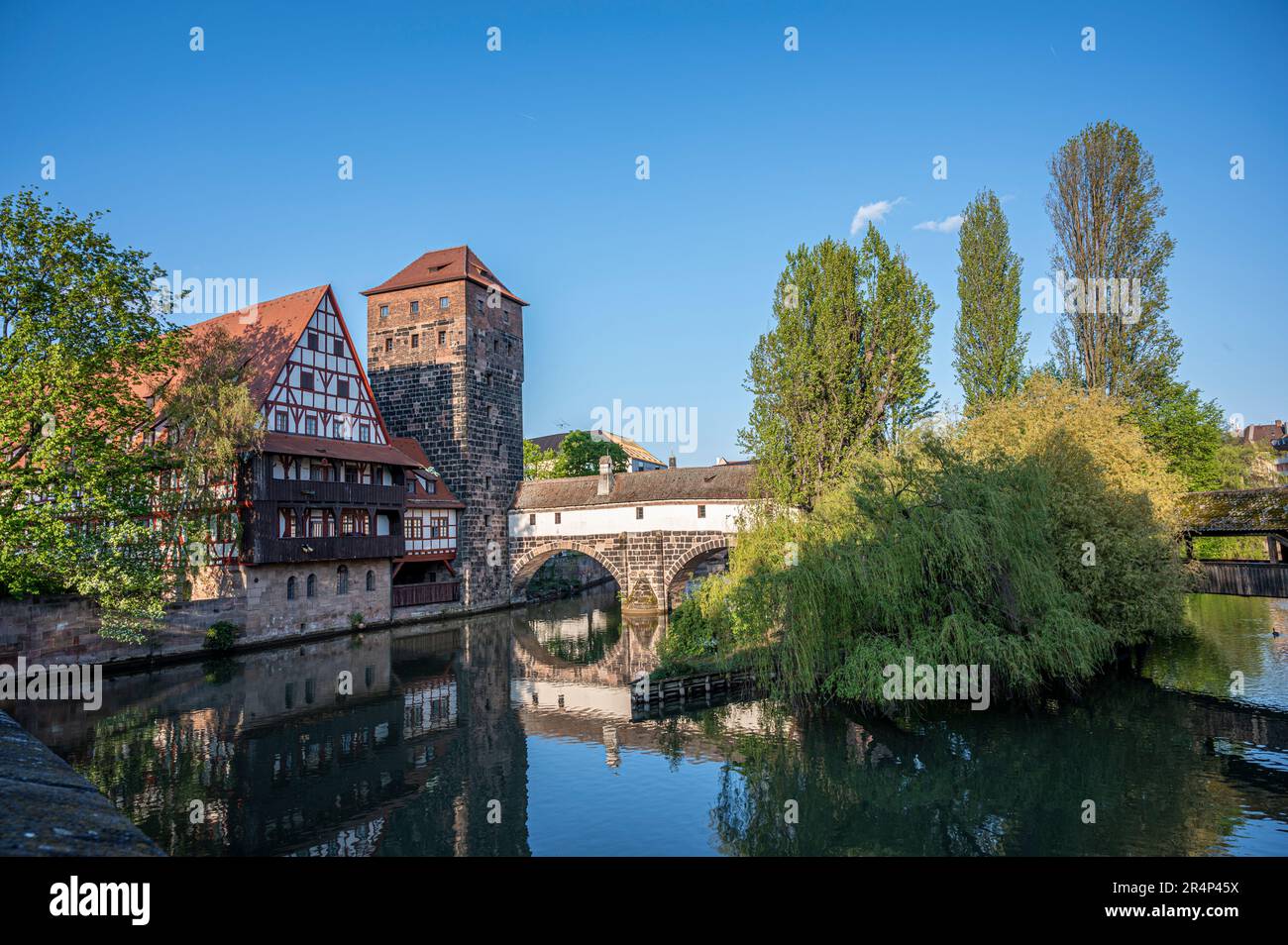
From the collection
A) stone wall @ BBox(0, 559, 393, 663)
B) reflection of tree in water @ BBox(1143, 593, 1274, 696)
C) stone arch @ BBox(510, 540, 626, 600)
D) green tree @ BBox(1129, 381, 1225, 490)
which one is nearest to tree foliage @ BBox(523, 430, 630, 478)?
stone arch @ BBox(510, 540, 626, 600)

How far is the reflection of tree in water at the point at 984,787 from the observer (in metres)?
10.3

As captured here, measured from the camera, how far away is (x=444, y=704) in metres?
19.0

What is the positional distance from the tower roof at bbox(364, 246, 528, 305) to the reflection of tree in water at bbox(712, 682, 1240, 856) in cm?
2935

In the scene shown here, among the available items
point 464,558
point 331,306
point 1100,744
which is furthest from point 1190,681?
point 331,306

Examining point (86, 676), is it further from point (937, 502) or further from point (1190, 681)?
point (1190, 681)

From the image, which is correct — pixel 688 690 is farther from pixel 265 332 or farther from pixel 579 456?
pixel 579 456

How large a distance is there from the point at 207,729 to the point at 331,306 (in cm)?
1978

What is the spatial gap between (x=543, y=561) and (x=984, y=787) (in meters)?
29.7

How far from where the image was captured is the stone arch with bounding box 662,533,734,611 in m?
34.4

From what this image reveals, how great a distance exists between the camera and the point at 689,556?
35.1 metres

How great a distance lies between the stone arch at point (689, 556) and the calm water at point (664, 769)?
13.5 m

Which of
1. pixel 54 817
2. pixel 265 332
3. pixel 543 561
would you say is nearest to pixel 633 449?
pixel 543 561

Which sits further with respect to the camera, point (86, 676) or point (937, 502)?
point (86, 676)

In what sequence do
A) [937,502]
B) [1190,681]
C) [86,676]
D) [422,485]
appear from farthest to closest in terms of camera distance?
[422,485] → [86,676] → [1190,681] → [937,502]
